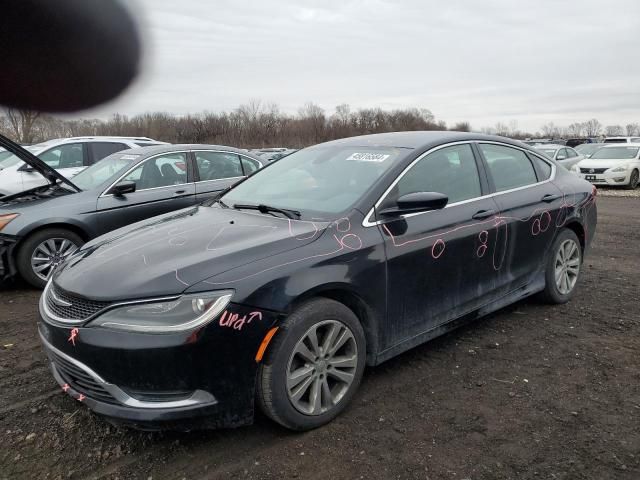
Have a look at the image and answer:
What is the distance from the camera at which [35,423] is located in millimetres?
2830

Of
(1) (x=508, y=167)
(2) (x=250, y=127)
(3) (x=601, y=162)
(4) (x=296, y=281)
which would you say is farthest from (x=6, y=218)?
(2) (x=250, y=127)

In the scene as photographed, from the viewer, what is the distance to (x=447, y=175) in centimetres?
367

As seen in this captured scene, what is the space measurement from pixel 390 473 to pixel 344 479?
0.74 ft

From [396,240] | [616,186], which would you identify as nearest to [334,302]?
[396,240]

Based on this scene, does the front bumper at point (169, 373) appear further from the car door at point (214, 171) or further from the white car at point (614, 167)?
the white car at point (614, 167)

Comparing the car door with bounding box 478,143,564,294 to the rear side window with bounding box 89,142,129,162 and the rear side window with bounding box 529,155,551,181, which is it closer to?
the rear side window with bounding box 529,155,551,181

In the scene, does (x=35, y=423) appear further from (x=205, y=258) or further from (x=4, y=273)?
(x=4, y=273)

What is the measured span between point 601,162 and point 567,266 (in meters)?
14.6

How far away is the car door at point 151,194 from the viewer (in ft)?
18.9

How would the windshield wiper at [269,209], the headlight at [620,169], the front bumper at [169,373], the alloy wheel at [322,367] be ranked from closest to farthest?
the front bumper at [169,373] → the alloy wheel at [322,367] → the windshield wiper at [269,209] → the headlight at [620,169]

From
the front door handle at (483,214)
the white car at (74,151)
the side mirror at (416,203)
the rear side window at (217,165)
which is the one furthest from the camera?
the white car at (74,151)

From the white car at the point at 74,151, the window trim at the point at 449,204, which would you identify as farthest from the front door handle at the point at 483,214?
the white car at the point at 74,151

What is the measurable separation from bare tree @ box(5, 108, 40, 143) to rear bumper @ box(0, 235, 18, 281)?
7.22 feet

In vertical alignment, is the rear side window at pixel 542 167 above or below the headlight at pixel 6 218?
above
